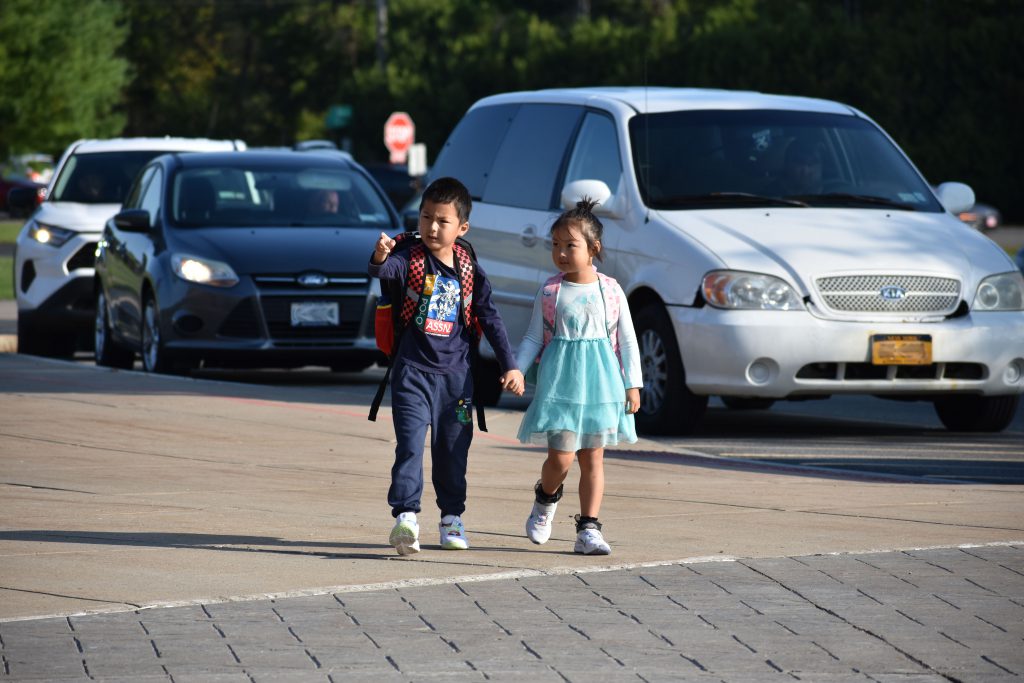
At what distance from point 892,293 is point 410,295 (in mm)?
4251

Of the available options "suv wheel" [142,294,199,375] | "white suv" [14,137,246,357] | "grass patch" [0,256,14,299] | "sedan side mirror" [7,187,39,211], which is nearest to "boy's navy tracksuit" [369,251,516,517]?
"suv wheel" [142,294,199,375]

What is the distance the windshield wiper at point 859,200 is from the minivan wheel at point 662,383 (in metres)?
1.27

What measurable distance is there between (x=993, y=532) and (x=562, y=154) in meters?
5.06

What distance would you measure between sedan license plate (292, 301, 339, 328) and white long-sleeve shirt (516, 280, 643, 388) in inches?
253

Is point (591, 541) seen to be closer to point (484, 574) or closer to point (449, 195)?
point (484, 574)

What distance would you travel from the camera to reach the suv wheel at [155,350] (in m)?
13.6

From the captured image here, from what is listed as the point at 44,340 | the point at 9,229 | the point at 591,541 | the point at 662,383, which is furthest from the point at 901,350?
the point at 9,229

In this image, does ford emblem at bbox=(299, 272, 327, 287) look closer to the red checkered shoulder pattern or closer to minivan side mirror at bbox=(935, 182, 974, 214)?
minivan side mirror at bbox=(935, 182, 974, 214)

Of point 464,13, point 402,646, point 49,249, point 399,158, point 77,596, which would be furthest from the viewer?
point 464,13

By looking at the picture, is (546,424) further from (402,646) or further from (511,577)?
(402,646)

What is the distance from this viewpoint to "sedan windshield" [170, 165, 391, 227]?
14.3m

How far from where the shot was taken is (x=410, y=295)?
6938 millimetres

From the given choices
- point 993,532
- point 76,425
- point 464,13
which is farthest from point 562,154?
point 464,13

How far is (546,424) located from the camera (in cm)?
698
